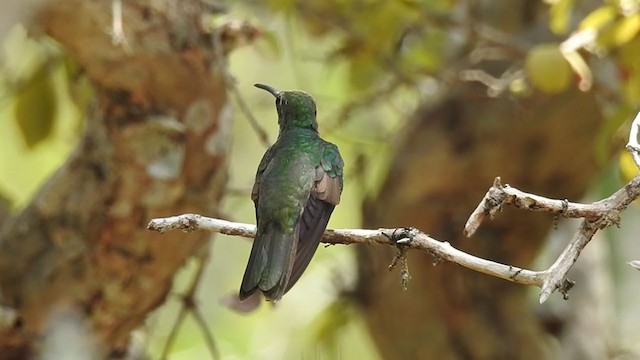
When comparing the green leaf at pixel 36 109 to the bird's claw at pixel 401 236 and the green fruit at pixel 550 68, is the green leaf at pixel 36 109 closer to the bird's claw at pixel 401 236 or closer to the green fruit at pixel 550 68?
the green fruit at pixel 550 68

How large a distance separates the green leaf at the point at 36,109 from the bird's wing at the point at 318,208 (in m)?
1.86

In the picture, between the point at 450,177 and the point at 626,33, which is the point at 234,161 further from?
the point at 626,33

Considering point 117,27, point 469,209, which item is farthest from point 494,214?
point 469,209

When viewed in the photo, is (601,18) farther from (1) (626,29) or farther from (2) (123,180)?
(2) (123,180)

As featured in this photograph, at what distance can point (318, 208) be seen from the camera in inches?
65.3

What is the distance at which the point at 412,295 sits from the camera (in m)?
→ 4.04

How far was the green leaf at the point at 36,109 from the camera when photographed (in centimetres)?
345

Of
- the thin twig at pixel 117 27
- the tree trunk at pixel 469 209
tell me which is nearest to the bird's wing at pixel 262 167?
the thin twig at pixel 117 27

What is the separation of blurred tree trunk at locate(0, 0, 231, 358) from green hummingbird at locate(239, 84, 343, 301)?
3.62 feet

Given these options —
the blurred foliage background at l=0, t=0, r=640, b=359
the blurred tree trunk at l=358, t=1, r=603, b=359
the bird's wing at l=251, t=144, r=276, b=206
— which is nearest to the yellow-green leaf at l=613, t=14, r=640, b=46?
the blurred foliage background at l=0, t=0, r=640, b=359

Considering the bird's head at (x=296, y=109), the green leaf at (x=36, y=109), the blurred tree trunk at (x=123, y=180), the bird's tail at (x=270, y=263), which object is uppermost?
the green leaf at (x=36, y=109)

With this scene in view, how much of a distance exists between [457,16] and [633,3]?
5.50ft

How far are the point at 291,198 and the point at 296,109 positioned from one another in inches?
9.0

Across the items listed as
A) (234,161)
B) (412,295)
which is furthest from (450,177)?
(234,161)
